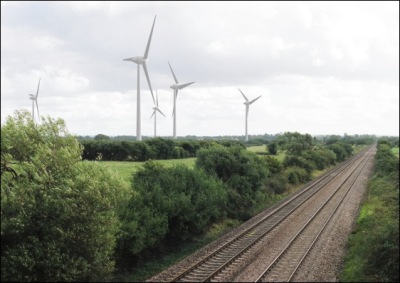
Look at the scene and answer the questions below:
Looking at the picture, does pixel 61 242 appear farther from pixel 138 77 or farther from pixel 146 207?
pixel 138 77

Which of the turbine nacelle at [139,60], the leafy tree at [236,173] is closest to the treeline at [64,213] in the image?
the leafy tree at [236,173]

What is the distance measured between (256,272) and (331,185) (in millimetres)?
43332

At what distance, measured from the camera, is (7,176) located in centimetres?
1909

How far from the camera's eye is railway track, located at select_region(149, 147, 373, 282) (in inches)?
899

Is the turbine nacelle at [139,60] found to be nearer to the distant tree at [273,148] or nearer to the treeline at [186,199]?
the treeline at [186,199]

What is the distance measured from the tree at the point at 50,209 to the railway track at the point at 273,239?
15.6 feet

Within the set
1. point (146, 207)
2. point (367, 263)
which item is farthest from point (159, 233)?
point (367, 263)

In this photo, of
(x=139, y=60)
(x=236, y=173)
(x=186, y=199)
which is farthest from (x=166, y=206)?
(x=139, y=60)

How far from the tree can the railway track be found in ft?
15.6

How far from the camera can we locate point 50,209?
65.5 ft

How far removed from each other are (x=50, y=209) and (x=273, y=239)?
17.1 m

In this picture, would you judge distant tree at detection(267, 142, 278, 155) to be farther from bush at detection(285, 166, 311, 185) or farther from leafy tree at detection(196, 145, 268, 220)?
leafy tree at detection(196, 145, 268, 220)

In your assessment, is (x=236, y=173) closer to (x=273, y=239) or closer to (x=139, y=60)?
(x=273, y=239)

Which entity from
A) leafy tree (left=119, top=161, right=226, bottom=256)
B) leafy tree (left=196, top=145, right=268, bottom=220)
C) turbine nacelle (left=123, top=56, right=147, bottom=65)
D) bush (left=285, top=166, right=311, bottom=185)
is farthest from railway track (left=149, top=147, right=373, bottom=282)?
turbine nacelle (left=123, top=56, right=147, bottom=65)
